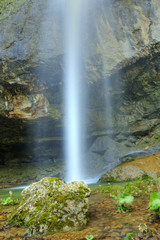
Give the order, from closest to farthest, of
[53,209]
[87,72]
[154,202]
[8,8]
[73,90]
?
1. [154,202]
2. [53,209]
3. [8,8]
4. [87,72]
5. [73,90]

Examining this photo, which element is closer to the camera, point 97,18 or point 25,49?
point 25,49

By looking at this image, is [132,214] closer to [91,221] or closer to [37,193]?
[91,221]

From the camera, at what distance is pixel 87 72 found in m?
12.7

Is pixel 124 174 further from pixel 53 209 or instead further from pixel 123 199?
pixel 53 209

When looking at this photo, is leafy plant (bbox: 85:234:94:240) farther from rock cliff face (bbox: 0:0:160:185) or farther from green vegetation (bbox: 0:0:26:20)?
green vegetation (bbox: 0:0:26:20)

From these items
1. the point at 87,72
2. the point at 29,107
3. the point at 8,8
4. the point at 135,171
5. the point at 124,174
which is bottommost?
the point at 124,174

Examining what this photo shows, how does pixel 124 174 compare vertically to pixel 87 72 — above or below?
below

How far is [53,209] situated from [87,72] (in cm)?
1146

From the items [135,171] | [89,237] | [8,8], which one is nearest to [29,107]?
[8,8]

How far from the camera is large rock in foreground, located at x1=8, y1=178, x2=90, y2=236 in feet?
7.25

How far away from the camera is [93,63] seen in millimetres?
12344

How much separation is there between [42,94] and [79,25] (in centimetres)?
571

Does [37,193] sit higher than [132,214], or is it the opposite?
[37,193]

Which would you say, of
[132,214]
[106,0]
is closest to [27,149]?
[106,0]
